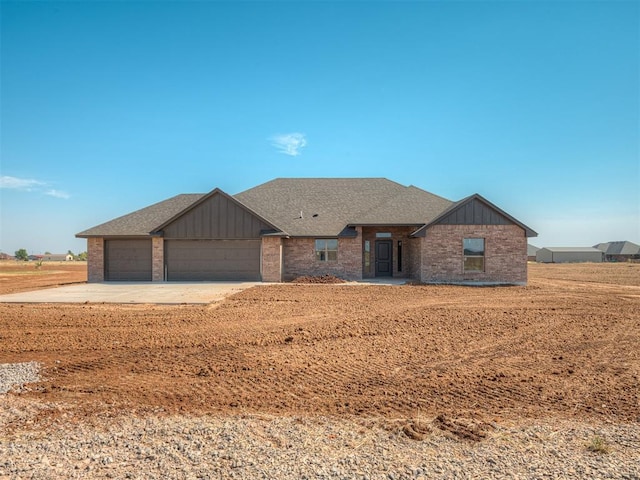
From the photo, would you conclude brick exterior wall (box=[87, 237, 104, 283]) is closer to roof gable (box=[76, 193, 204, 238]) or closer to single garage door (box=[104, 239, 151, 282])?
single garage door (box=[104, 239, 151, 282])

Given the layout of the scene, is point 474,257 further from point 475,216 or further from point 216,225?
point 216,225

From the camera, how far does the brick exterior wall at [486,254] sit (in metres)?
20.2

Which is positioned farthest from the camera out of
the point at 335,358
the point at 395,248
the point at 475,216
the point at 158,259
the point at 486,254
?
the point at 395,248

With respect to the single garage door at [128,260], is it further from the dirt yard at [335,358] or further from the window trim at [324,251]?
the window trim at [324,251]

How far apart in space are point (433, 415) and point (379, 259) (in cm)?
1890

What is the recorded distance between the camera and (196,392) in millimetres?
5367

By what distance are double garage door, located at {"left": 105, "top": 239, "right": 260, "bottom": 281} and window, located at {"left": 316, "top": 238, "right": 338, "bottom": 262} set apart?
3433 mm

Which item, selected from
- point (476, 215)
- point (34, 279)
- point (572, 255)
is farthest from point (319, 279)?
point (572, 255)

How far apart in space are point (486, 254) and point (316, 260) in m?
9.06

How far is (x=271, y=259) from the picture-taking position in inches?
813

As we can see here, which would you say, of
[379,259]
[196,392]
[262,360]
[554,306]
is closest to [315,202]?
[379,259]

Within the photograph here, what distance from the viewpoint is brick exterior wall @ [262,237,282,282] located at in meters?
20.6

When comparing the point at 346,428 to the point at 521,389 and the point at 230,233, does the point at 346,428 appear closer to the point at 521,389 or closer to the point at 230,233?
the point at 521,389

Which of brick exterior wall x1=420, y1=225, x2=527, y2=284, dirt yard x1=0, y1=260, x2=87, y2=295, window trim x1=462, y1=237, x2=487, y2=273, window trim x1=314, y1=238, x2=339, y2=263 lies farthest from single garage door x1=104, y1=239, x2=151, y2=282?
window trim x1=462, y1=237, x2=487, y2=273
